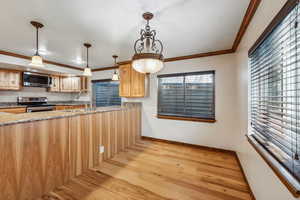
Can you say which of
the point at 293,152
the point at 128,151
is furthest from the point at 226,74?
the point at 128,151

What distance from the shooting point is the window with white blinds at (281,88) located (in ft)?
2.89

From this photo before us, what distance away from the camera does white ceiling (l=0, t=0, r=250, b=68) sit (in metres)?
1.61

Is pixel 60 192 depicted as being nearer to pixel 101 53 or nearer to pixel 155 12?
pixel 155 12

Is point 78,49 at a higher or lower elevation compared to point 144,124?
higher

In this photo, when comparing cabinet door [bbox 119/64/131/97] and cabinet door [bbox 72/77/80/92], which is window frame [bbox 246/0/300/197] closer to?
cabinet door [bbox 119/64/131/97]

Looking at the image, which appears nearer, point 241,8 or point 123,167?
point 241,8

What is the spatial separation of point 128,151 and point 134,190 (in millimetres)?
1321

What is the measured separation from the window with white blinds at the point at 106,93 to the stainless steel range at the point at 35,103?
145 centimetres

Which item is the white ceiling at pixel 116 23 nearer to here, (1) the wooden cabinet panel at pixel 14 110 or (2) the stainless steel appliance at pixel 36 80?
(2) the stainless steel appliance at pixel 36 80

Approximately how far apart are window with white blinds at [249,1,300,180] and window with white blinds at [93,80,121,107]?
12.9 ft

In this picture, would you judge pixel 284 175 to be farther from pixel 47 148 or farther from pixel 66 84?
pixel 66 84

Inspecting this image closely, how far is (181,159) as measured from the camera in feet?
8.82

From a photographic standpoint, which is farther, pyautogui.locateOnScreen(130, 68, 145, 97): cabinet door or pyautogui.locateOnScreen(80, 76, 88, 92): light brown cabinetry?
pyautogui.locateOnScreen(80, 76, 88, 92): light brown cabinetry

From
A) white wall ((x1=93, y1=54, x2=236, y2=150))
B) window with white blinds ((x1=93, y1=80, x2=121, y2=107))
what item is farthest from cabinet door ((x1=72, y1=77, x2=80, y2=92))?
white wall ((x1=93, y1=54, x2=236, y2=150))
